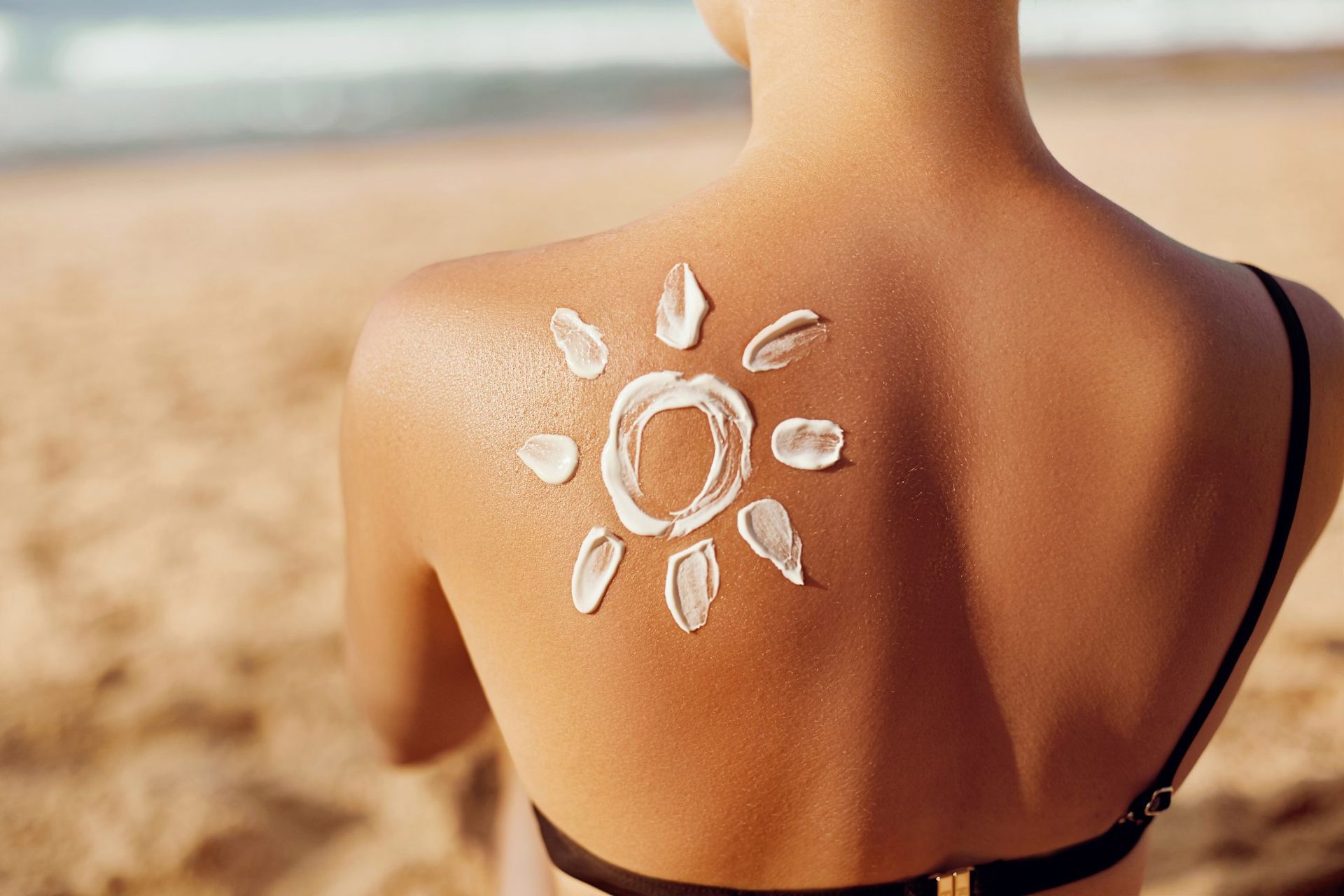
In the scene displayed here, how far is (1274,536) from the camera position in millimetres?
874

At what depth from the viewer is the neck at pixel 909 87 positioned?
30.5 inches

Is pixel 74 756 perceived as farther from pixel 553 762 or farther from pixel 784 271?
pixel 784 271

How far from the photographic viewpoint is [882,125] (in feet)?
2.58

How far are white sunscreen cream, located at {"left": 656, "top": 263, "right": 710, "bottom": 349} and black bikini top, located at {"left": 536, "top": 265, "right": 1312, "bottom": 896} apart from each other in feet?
1.49

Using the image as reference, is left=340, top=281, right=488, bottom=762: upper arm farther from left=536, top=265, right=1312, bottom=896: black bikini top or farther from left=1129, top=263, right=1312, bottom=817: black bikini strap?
left=1129, top=263, right=1312, bottom=817: black bikini strap

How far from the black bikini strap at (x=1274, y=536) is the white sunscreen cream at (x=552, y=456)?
57 cm

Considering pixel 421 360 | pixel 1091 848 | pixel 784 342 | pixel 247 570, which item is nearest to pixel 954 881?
pixel 1091 848

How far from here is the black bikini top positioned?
851 mm

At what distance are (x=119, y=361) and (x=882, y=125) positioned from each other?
4.10 m

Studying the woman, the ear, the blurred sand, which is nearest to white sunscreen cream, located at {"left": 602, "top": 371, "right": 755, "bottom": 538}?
the woman

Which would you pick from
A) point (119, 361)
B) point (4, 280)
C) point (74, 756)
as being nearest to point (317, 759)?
point (74, 756)

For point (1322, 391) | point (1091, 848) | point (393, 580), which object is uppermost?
point (1322, 391)

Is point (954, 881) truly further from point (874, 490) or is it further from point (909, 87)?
point (909, 87)

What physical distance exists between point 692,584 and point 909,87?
406 millimetres
